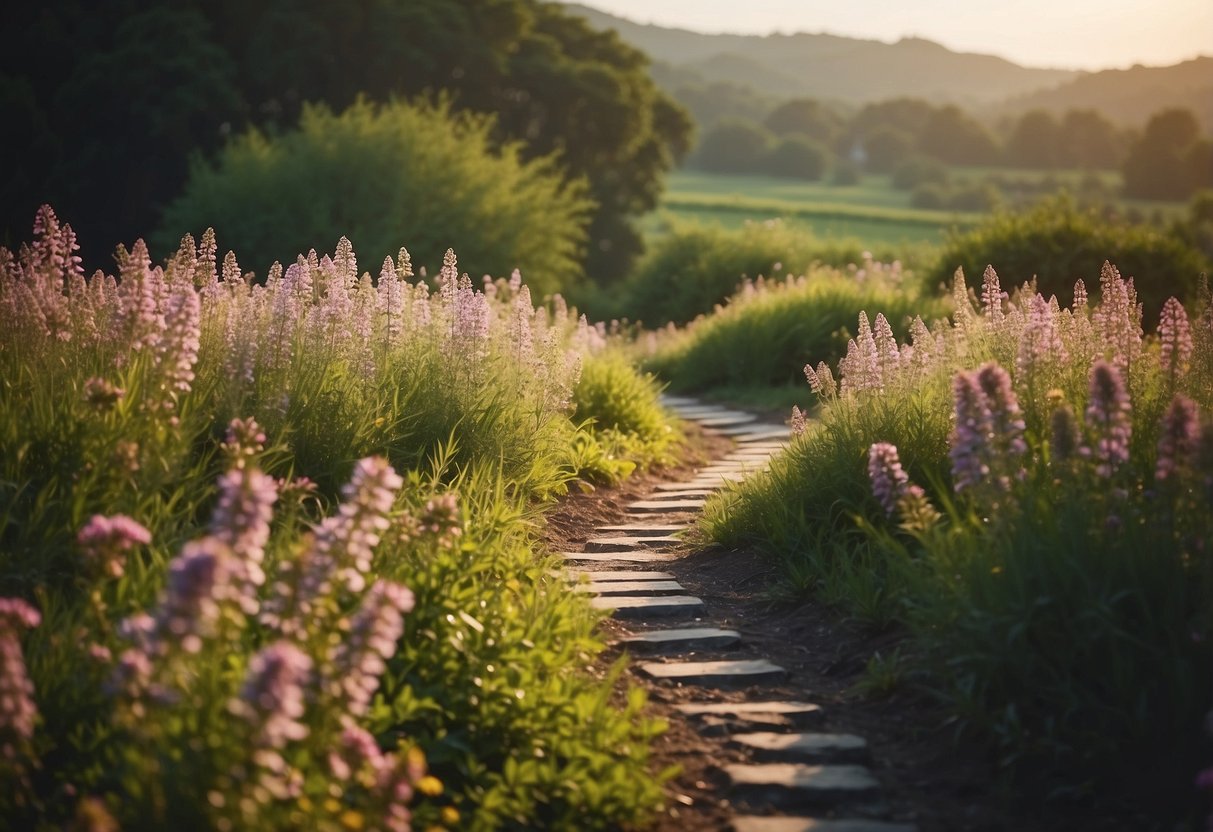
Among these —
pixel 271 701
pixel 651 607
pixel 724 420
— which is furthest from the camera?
pixel 724 420

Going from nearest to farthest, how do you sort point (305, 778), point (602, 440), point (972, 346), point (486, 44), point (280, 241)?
point (305, 778) → point (972, 346) → point (602, 440) → point (280, 241) → point (486, 44)

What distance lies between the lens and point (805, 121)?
3989 inches

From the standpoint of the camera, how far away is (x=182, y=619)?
2.80 m

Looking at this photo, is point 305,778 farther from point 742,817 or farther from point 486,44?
point 486,44

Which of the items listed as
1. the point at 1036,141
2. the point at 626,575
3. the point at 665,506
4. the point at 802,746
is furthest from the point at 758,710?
the point at 1036,141

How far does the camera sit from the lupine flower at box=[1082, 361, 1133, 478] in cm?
439

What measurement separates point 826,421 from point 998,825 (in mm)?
3329

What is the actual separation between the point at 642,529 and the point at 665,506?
0.74 m

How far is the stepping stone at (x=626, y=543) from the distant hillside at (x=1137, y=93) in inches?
3121

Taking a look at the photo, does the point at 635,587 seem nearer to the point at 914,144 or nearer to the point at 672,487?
the point at 672,487

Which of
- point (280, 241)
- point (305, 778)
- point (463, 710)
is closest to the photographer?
point (305, 778)

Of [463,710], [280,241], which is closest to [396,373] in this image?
[463,710]

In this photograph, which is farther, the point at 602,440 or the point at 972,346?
the point at 602,440

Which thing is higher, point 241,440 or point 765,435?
point 241,440
